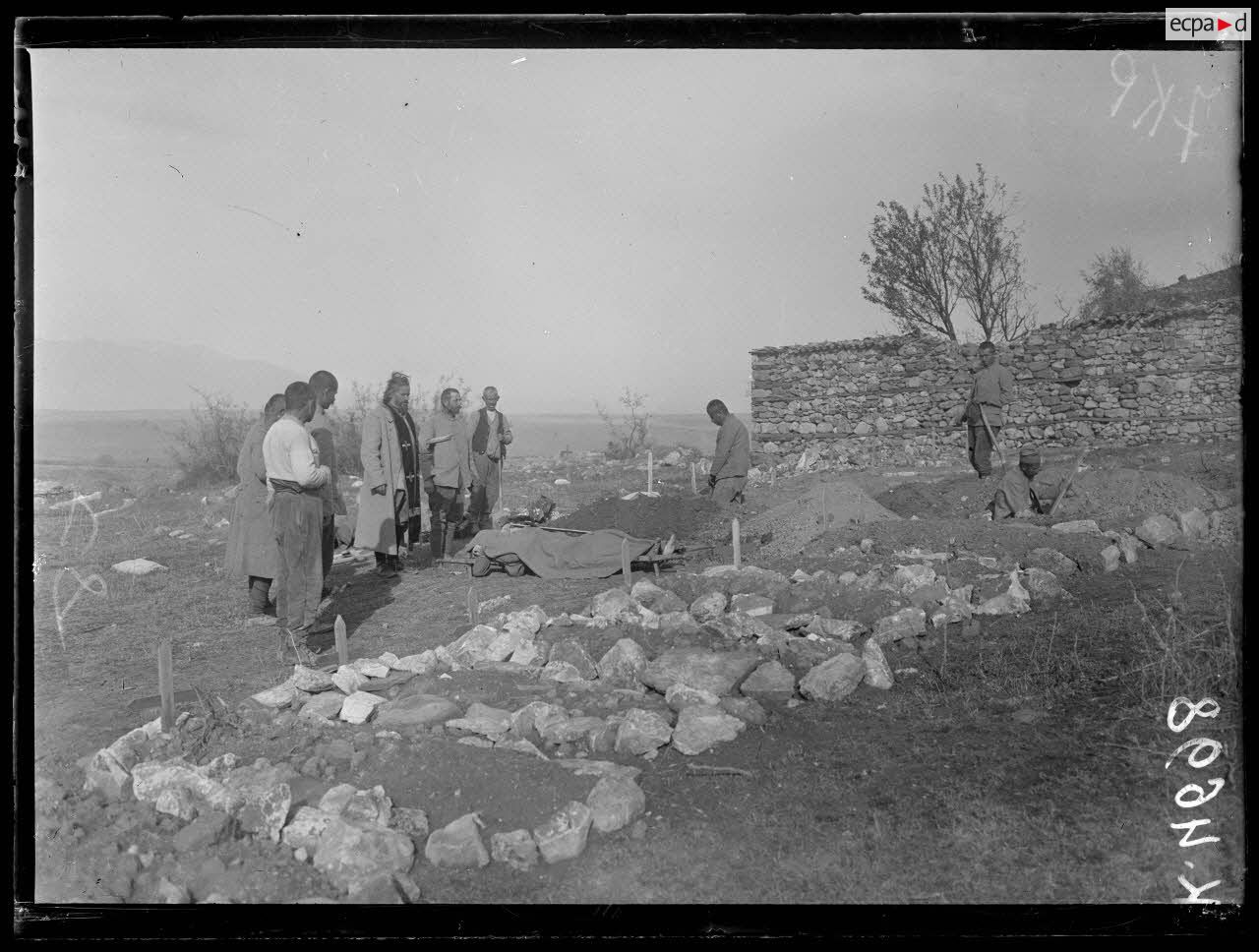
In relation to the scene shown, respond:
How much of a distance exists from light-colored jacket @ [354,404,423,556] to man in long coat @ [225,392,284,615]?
1.21m

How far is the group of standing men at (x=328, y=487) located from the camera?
5387mm

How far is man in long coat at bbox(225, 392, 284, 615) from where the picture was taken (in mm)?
5930

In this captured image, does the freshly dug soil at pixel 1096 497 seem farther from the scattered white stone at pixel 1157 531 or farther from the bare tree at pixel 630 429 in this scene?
the bare tree at pixel 630 429

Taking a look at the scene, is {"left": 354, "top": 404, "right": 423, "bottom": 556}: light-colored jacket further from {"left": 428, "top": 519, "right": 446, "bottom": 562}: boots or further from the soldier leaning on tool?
the soldier leaning on tool

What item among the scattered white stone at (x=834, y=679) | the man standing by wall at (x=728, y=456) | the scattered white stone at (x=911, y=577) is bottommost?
the scattered white stone at (x=834, y=679)

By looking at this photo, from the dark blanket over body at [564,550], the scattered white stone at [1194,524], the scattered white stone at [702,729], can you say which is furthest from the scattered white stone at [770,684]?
the scattered white stone at [1194,524]

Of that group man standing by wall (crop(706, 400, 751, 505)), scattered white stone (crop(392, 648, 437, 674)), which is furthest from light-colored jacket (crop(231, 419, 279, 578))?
man standing by wall (crop(706, 400, 751, 505))

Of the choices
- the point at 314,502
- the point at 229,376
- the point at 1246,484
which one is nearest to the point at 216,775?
the point at 314,502

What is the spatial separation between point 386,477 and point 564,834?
189 inches

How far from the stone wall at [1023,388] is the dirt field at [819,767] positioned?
24.8 ft

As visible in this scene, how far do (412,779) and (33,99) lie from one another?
371 cm

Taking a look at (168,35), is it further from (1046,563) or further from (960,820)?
(1046,563)

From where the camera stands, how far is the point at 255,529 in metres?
5.91

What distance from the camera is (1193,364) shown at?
12859 mm
